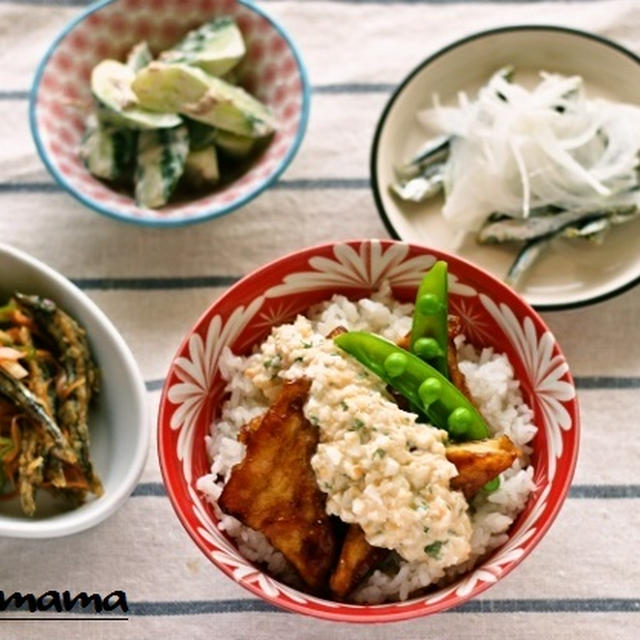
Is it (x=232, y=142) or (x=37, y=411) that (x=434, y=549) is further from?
(x=232, y=142)

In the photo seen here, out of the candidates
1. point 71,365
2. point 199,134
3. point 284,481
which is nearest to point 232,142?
point 199,134

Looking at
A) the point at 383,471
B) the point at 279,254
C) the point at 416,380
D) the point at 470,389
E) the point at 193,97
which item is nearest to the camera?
the point at 383,471

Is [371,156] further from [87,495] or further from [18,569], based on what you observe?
[18,569]

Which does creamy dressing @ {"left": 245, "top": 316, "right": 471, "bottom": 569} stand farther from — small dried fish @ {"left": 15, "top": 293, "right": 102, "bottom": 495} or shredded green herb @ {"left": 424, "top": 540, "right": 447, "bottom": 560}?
small dried fish @ {"left": 15, "top": 293, "right": 102, "bottom": 495}

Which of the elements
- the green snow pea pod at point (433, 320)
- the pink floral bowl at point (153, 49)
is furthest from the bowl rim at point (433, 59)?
the green snow pea pod at point (433, 320)

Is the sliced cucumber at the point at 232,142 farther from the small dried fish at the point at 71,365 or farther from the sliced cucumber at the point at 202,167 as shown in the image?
the small dried fish at the point at 71,365

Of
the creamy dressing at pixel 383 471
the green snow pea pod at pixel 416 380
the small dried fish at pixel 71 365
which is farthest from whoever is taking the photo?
the small dried fish at pixel 71 365

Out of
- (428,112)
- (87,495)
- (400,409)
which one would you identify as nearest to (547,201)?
(428,112)


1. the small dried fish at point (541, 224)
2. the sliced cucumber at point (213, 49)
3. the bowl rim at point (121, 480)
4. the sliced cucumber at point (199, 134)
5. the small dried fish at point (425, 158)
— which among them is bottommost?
the bowl rim at point (121, 480)
